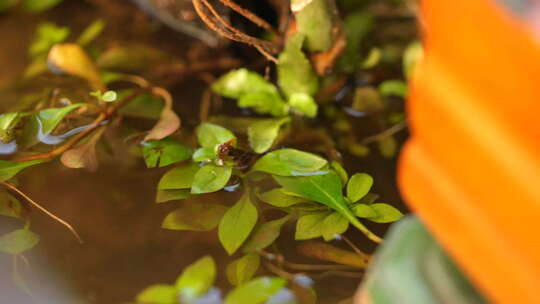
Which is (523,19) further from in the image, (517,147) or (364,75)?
(364,75)

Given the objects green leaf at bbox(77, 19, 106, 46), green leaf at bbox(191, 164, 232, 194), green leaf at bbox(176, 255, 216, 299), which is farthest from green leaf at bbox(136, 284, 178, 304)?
green leaf at bbox(77, 19, 106, 46)

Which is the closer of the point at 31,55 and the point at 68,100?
the point at 68,100

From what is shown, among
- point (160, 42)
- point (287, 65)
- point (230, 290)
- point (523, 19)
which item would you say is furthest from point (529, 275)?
point (160, 42)

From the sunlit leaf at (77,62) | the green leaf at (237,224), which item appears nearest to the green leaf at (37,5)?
the sunlit leaf at (77,62)

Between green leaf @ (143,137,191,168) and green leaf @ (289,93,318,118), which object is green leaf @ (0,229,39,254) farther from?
green leaf @ (289,93,318,118)

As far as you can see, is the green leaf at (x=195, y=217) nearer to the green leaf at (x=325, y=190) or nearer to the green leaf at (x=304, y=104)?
the green leaf at (x=325, y=190)

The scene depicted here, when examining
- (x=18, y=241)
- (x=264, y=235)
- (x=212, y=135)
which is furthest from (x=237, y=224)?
(x=18, y=241)
